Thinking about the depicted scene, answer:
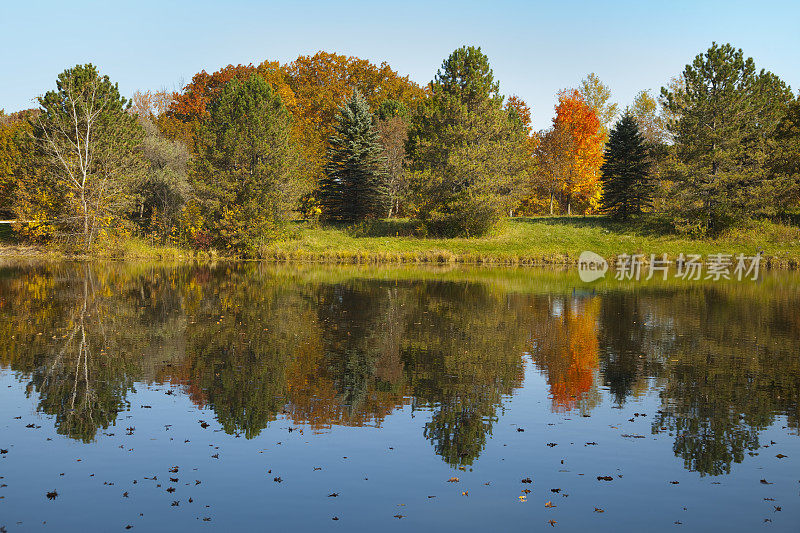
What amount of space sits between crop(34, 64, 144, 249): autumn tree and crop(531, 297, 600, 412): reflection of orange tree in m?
38.3

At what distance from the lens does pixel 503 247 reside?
170 feet

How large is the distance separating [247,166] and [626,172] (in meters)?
33.5

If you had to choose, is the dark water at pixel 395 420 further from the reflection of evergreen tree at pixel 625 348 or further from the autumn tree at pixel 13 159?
the autumn tree at pixel 13 159

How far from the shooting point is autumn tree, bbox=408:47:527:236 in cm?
5169

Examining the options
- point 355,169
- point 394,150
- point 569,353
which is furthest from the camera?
point 394,150

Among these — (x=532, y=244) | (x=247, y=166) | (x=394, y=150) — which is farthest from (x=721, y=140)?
(x=247, y=166)

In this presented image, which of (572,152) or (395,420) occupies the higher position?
(572,152)

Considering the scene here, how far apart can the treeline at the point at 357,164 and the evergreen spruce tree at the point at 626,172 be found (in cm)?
13

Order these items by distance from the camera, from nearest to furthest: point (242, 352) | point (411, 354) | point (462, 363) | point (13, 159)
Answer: point (462, 363) < point (242, 352) < point (411, 354) < point (13, 159)

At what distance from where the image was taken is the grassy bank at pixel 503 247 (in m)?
50.1

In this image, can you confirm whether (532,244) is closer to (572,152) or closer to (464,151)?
(464,151)

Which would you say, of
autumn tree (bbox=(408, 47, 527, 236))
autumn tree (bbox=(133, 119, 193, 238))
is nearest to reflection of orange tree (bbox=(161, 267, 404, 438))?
autumn tree (bbox=(408, 47, 527, 236))

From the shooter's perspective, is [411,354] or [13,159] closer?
[411,354]

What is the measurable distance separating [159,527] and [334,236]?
4883 centimetres
